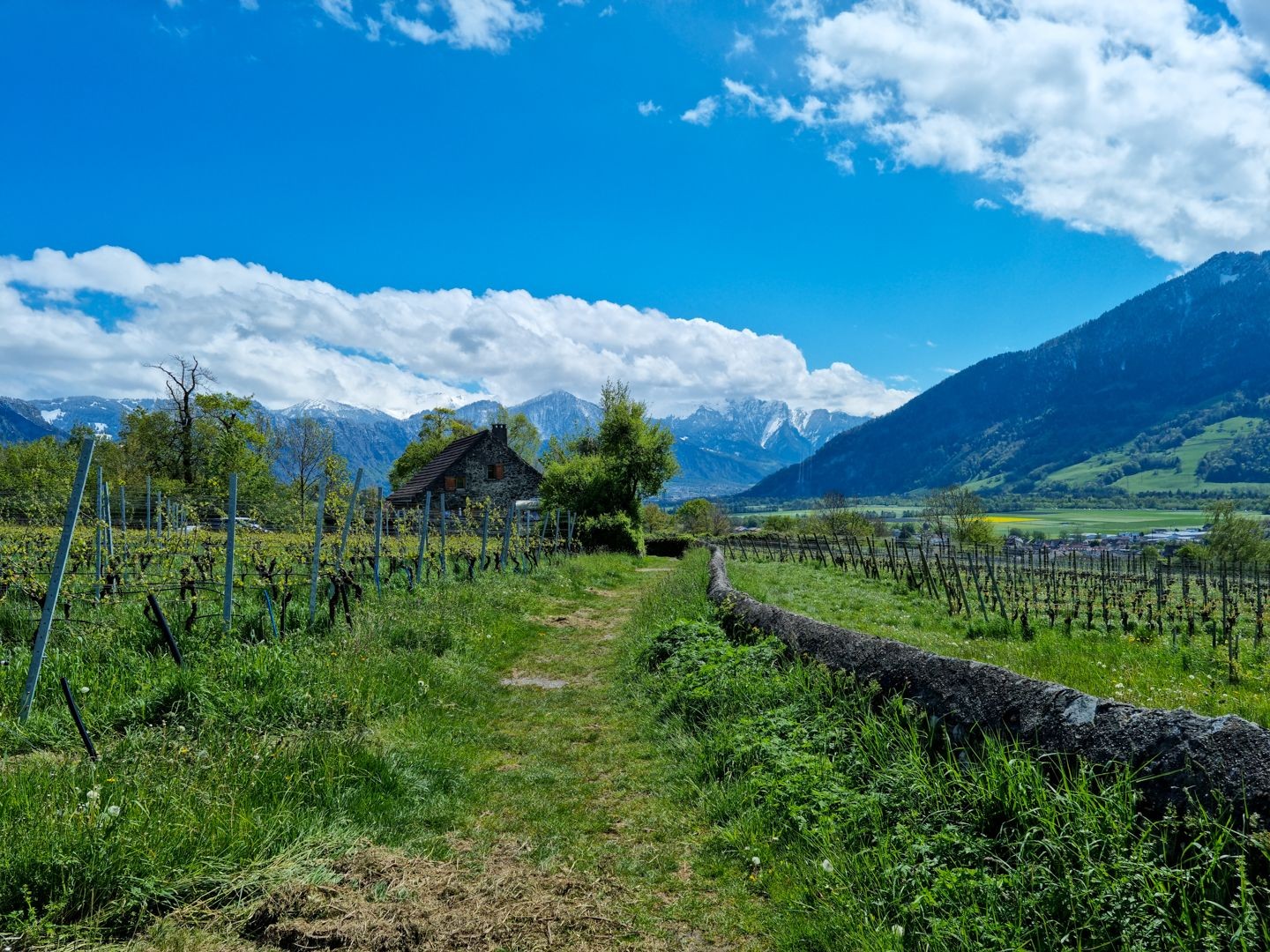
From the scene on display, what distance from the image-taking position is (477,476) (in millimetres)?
48156

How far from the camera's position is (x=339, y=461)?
54.2m

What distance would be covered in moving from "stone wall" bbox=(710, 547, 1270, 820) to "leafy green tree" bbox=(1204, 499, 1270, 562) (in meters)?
55.8

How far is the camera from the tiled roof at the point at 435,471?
4775 centimetres

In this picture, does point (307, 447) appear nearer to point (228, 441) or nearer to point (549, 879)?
point (228, 441)

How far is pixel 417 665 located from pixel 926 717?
589 cm

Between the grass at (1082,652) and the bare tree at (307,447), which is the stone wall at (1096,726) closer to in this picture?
the grass at (1082,652)

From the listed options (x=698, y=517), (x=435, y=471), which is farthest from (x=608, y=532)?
(x=698, y=517)

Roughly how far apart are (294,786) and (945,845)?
419 cm

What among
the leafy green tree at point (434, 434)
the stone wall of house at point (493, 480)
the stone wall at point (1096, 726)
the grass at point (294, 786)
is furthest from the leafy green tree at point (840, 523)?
the stone wall at point (1096, 726)

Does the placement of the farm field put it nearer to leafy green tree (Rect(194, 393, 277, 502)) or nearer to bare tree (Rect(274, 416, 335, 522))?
bare tree (Rect(274, 416, 335, 522))

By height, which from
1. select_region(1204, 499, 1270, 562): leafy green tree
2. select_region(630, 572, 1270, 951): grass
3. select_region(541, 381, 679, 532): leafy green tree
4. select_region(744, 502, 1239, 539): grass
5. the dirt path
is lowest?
select_region(744, 502, 1239, 539): grass

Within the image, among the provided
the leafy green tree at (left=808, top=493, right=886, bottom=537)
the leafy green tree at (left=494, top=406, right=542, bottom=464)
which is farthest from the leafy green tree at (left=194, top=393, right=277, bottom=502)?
the leafy green tree at (left=808, top=493, right=886, bottom=537)

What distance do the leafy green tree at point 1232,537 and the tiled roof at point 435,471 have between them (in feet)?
171

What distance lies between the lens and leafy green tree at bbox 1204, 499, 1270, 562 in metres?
48.8
